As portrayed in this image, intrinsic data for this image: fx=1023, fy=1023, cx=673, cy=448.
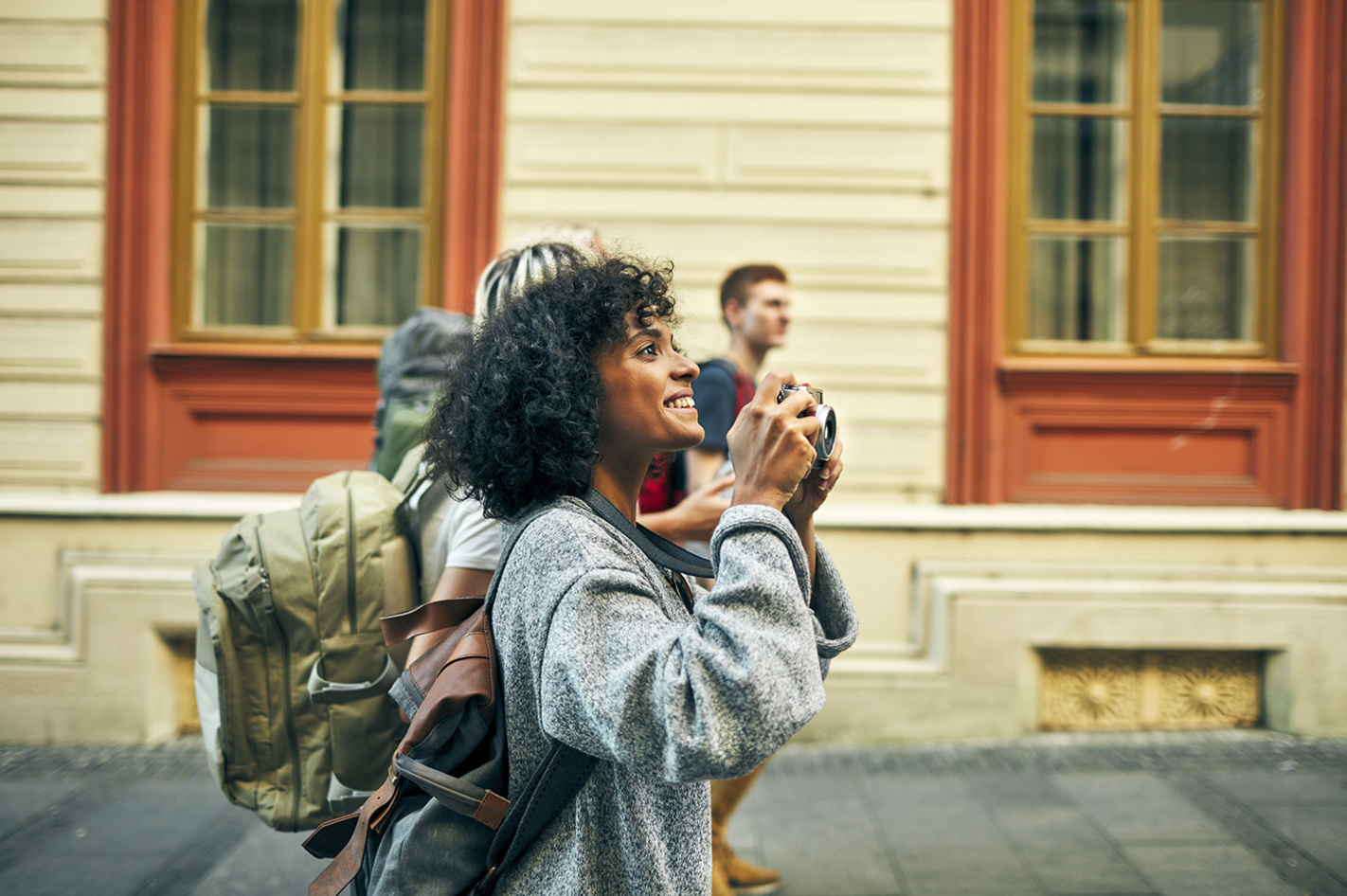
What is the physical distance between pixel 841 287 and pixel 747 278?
1366 millimetres

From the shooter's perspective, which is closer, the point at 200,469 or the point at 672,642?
the point at 672,642

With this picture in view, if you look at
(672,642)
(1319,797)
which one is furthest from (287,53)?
(1319,797)

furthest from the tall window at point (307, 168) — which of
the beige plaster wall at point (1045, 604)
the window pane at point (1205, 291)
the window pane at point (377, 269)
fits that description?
the window pane at point (1205, 291)

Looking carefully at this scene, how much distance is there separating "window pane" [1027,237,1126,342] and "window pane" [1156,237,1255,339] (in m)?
0.27

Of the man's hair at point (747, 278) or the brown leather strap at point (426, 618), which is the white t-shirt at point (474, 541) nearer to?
the brown leather strap at point (426, 618)

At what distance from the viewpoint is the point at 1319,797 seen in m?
4.17

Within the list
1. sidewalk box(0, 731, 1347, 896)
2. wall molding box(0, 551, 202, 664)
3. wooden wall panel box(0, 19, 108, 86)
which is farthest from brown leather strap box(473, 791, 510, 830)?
wooden wall panel box(0, 19, 108, 86)

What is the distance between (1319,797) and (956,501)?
74.9 inches

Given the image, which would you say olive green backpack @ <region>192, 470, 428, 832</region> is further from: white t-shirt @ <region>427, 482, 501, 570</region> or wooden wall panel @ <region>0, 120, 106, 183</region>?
wooden wall panel @ <region>0, 120, 106, 183</region>

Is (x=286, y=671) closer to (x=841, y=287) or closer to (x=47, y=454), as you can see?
(x=841, y=287)

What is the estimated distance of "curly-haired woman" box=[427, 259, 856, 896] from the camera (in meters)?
1.22

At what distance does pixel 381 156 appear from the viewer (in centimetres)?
540

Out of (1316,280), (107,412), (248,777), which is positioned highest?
(1316,280)

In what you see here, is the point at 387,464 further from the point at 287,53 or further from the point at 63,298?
the point at 287,53
